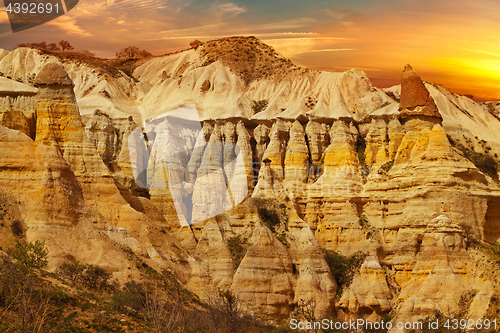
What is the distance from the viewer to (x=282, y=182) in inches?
3172

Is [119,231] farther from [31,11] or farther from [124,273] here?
[31,11]

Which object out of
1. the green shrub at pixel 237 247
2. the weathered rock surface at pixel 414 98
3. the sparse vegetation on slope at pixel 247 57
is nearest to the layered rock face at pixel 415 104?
the weathered rock surface at pixel 414 98

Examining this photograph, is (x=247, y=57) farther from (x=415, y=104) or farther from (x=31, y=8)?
(x=31, y=8)

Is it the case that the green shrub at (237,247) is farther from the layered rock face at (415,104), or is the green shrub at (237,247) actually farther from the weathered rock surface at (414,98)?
the weathered rock surface at (414,98)

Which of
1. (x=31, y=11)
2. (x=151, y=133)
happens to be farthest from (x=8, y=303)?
(x=151, y=133)

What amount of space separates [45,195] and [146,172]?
32.5 metres

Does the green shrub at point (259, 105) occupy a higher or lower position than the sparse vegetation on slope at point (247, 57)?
lower

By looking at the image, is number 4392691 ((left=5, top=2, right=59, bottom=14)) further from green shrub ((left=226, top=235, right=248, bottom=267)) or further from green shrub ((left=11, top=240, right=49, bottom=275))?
green shrub ((left=226, top=235, right=248, bottom=267))

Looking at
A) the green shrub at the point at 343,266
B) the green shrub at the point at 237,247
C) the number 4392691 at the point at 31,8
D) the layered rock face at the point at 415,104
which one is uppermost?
the number 4392691 at the point at 31,8

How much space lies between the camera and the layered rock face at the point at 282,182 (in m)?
62.1

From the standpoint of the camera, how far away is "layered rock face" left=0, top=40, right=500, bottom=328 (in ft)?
204

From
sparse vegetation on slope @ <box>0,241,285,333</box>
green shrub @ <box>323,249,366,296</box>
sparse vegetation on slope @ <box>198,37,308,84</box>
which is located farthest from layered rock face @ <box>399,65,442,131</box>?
sparse vegetation on slope @ <box>0,241,285,333</box>

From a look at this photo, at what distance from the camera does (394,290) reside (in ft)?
219

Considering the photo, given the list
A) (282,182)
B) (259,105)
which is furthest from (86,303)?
(259,105)
